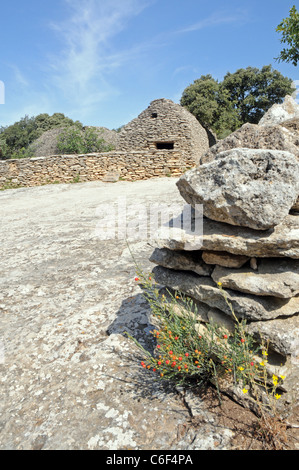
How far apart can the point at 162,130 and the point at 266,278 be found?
57.5 ft

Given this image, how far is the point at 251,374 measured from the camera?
2107 mm

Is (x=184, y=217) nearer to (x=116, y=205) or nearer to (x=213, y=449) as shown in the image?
(x=213, y=449)

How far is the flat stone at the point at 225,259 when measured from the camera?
237cm

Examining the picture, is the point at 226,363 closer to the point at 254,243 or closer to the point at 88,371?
the point at 254,243

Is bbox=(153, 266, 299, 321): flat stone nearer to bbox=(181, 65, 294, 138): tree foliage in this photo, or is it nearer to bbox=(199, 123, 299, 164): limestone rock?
bbox=(199, 123, 299, 164): limestone rock

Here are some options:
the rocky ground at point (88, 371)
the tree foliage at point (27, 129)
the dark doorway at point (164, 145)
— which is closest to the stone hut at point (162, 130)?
the dark doorway at point (164, 145)

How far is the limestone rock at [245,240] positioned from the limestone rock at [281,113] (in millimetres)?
1634

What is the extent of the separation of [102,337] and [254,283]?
65.9 inches

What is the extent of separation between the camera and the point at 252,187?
2.12 meters

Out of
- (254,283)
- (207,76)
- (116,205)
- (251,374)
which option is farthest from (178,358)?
(207,76)

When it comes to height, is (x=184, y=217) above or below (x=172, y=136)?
below

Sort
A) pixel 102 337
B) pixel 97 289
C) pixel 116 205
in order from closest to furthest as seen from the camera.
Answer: pixel 102 337 < pixel 97 289 < pixel 116 205

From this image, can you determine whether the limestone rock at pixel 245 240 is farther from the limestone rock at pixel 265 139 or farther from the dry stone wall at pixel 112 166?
the dry stone wall at pixel 112 166

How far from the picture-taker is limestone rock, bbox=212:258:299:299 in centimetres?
212
